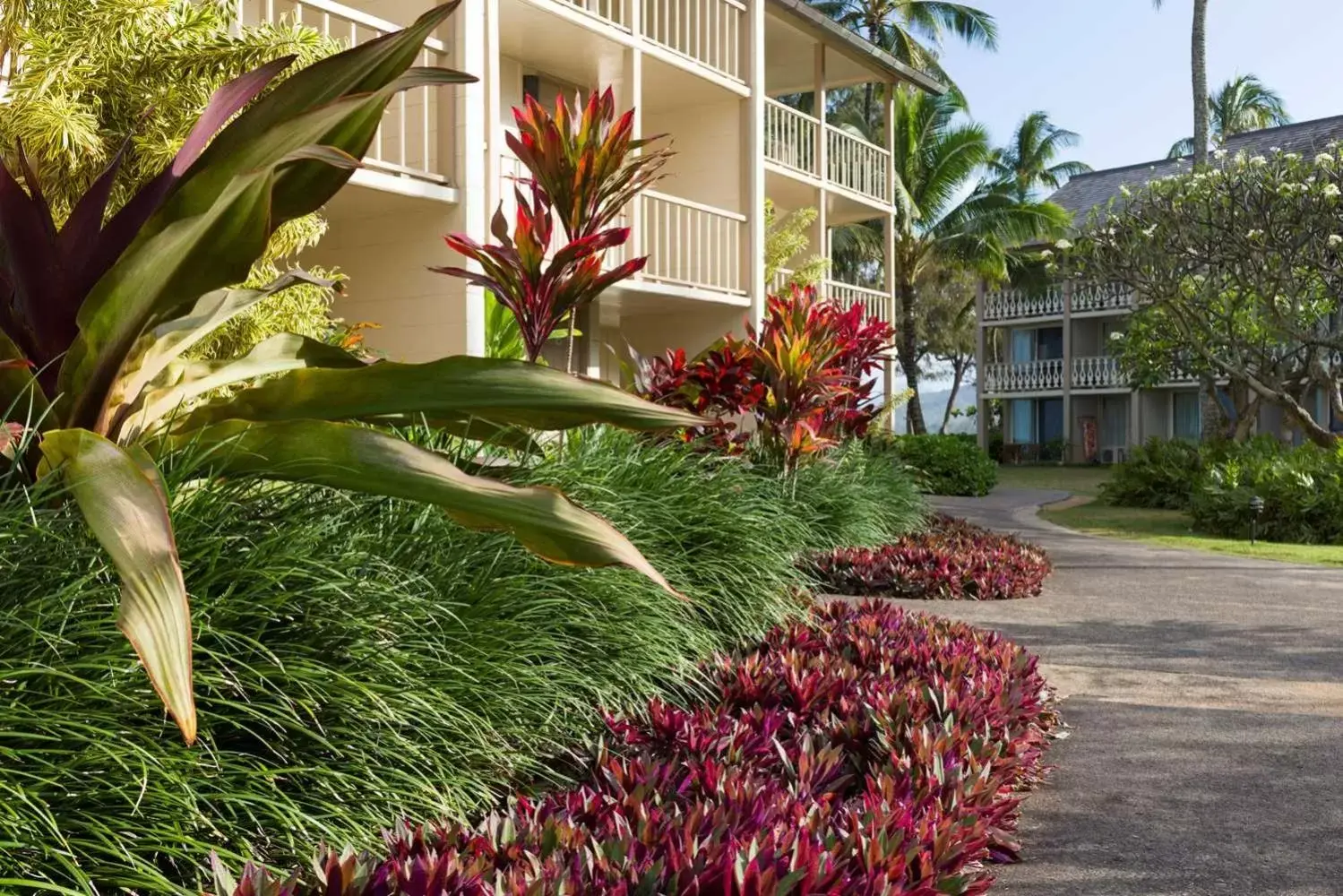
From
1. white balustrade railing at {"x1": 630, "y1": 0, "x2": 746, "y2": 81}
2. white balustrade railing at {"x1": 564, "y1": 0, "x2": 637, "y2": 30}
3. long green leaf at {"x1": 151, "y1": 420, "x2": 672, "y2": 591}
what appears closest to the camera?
long green leaf at {"x1": 151, "y1": 420, "x2": 672, "y2": 591}

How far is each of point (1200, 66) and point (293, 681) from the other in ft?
85.0

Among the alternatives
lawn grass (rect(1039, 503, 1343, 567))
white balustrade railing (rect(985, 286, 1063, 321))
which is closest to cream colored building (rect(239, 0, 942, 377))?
lawn grass (rect(1039, 503, 1343, 567))

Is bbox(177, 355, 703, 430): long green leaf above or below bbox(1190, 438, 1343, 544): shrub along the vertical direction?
above

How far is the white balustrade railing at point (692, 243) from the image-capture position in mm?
13281

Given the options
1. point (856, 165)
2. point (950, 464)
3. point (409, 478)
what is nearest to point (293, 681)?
point (409, 478)

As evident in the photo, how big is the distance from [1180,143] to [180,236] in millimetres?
56953

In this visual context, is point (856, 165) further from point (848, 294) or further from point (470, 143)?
point (470, 143)

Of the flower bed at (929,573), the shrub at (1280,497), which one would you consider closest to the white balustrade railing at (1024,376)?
the shrub at (1280,497)

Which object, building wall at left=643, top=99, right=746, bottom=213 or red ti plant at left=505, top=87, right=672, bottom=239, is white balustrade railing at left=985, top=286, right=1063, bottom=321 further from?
red ti plant at left=505, top=87, right=672, bottom=239

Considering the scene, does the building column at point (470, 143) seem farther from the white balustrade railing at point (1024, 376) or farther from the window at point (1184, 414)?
the window at point (1184, 414)

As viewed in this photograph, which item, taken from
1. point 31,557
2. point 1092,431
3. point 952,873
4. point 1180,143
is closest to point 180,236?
point 31,557

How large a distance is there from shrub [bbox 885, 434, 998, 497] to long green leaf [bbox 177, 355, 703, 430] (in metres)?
20.8

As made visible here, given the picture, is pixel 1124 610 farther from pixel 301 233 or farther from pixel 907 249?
pixel 907 249

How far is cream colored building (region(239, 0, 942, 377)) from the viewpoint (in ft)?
32.3
